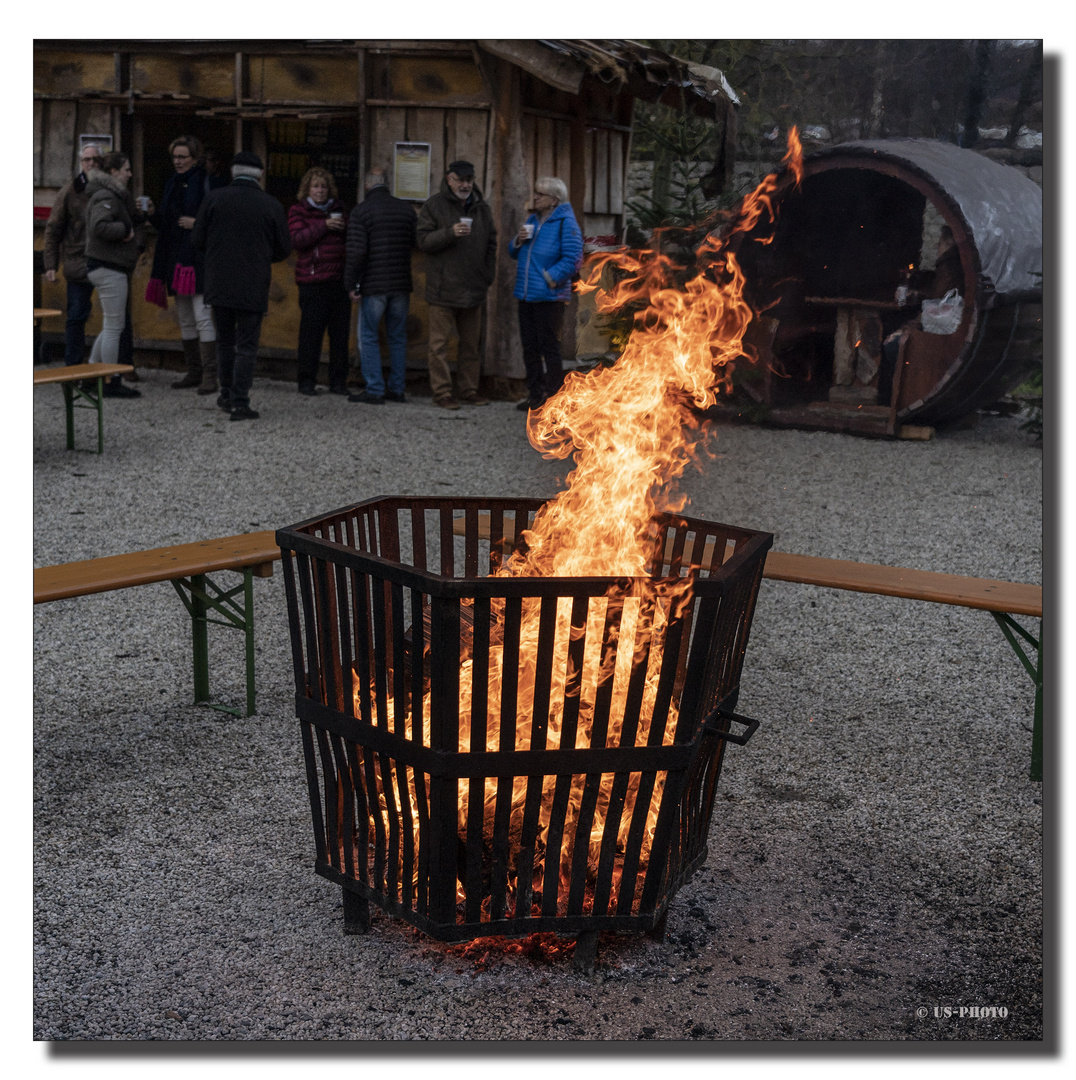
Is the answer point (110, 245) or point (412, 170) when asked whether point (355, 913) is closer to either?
point (110, 245)

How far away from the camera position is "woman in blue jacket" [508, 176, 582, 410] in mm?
8898

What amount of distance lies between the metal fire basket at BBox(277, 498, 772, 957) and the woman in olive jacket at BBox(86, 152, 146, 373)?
21.7 ft

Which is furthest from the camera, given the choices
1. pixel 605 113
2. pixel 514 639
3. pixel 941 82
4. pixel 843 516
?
pixel 605 113

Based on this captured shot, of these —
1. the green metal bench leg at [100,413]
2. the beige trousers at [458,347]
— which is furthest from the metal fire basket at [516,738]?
the beige trousers at [458,347]

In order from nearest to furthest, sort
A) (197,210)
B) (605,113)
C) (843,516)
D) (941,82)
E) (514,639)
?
(514,639) → (843,516) → (941,82) → (197,210) → (605,113)

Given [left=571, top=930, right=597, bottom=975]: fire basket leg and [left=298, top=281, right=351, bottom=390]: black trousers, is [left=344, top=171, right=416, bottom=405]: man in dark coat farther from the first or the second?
[left=571, top=930, right=597, bottom=975]: fire basket leg

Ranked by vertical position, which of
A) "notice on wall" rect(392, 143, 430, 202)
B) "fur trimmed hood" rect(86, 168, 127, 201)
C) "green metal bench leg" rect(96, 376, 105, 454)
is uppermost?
"notice on wall" rect(392, 143, 430, 202)

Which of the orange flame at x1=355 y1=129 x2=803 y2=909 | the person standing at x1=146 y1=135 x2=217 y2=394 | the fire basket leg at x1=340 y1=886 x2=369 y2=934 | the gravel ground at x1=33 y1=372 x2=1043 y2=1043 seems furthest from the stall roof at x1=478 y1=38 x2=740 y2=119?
the fire basket leg at x1=340 y1=886 x2=369 y2=934

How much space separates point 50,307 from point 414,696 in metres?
9.94

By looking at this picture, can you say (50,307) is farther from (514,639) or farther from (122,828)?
(514,639)

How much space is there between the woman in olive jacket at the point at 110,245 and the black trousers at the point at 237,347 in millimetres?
723

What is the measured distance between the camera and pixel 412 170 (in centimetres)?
1006
